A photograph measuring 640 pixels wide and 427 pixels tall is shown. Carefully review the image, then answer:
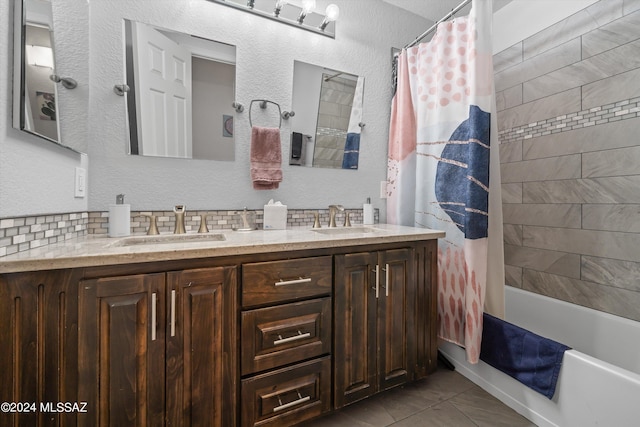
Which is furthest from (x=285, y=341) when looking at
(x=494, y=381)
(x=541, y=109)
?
(x=541, y=109)

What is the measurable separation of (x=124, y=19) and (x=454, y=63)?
5.91ft

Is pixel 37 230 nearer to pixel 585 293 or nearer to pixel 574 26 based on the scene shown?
pixel 585 293

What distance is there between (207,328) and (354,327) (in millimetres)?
638

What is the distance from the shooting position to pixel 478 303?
142cm

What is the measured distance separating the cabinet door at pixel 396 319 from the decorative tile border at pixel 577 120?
4.84 ft

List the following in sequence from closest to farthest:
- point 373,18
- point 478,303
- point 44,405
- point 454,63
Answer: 1. point 44,405
2. point 478,303
3. point 454,63
4. point 373,18

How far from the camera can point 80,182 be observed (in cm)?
119

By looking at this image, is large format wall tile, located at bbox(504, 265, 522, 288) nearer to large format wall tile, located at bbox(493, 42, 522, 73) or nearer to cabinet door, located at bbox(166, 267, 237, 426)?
large format wall tile, located at bbox(493, 42, 522, 73)

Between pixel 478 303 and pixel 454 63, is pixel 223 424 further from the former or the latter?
pixel 454 63

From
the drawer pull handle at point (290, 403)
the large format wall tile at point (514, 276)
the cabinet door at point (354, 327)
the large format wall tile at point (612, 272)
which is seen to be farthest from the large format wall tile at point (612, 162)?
the drawer pull handle at point (290, 403)

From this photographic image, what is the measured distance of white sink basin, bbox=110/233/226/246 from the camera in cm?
118

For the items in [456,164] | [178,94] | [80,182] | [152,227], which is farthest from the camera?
[456,164]

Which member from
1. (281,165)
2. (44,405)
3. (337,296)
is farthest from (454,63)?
(44,405)

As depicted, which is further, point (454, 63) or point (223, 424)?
point (454, 63)
